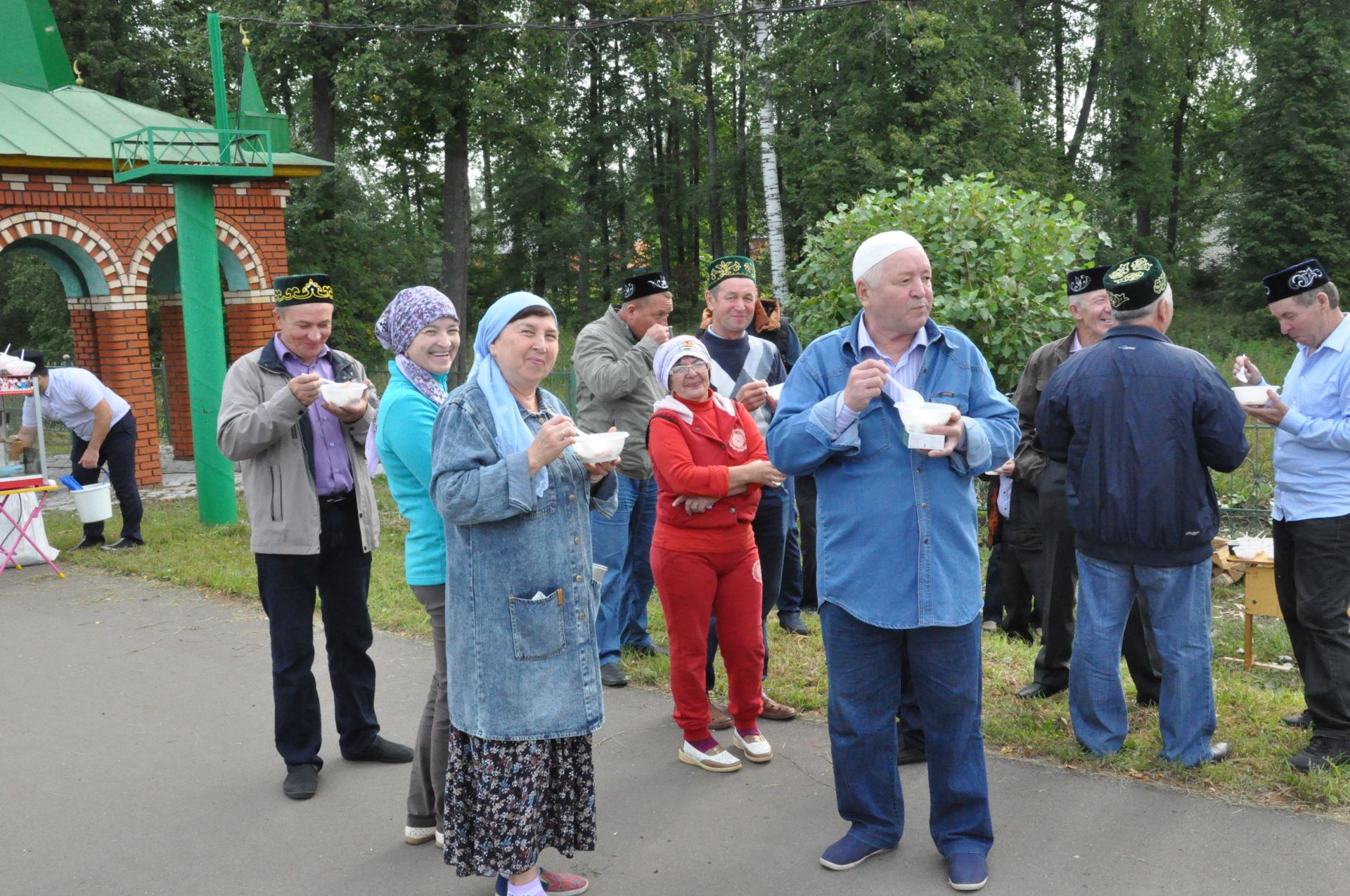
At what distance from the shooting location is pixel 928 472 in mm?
3580

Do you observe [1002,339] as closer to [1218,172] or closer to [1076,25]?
[1076,25]

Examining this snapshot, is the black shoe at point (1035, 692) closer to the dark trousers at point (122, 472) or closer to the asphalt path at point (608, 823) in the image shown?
the asphalt path at point (608, 823)

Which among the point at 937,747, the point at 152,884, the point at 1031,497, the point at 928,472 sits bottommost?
the point at 152,884

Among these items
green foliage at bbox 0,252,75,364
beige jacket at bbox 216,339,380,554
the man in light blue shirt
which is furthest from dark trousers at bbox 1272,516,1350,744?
green foliage at bbox 0,252,75,364

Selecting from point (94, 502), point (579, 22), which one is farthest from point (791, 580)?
point (579, 22)

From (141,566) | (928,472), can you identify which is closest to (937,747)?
(928,472)

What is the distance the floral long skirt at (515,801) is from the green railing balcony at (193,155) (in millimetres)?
9269

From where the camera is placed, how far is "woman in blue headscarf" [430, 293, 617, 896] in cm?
333

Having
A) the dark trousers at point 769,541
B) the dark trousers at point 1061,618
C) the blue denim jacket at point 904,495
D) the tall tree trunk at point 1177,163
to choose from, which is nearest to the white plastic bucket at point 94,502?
the dark trousers at point 769,541

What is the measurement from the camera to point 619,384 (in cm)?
571

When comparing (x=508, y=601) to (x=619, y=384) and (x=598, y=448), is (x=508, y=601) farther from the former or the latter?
(x=619, y=384)

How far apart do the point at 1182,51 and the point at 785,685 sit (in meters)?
29.2

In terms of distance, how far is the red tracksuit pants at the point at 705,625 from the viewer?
15.3ft

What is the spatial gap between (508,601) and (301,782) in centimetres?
Result: 190
